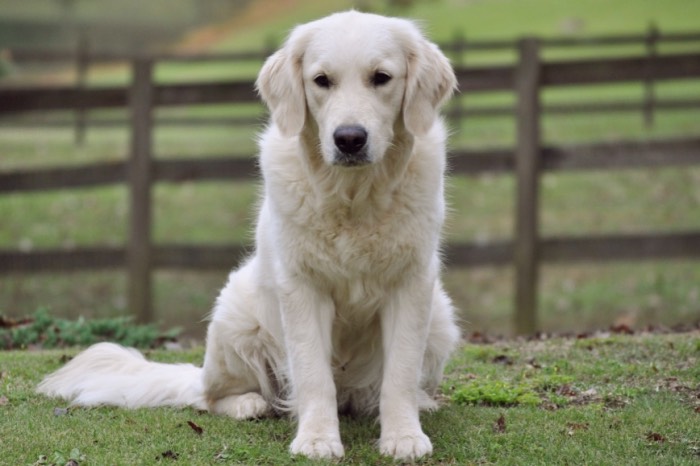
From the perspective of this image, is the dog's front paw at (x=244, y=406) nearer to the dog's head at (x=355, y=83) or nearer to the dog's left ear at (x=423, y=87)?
the dog's head at (x=355, y=83)

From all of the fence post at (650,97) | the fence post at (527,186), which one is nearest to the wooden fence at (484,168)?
the fence post at (527,186)

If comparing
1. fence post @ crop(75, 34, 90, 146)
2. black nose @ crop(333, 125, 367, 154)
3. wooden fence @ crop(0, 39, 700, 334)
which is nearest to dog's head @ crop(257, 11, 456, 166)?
black nose @ crop(333, 125, 367, 154)

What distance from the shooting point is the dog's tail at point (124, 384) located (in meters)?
4.84

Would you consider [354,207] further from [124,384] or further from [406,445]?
[124,384]

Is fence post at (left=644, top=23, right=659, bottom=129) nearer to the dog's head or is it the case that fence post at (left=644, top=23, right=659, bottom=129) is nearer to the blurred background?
the blurred background

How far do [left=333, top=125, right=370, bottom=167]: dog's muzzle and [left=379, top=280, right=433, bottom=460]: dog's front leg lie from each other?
0.58 meters

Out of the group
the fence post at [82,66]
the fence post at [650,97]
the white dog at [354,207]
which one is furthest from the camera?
the fence post at [82,66]

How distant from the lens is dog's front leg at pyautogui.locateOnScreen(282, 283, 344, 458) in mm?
4043

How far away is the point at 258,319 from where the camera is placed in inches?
184

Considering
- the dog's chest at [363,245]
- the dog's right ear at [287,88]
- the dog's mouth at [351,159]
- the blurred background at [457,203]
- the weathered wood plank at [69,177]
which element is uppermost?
the dog's right ear at [287,88]

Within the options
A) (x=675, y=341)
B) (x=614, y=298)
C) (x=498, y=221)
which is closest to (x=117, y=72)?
(x=498, y=221)

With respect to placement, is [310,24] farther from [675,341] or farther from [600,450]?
[675,341]

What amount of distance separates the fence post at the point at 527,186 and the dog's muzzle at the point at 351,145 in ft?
14.0

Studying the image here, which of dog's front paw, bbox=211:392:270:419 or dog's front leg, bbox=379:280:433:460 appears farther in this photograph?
dog's front paw, bbox=211:392:270:419
